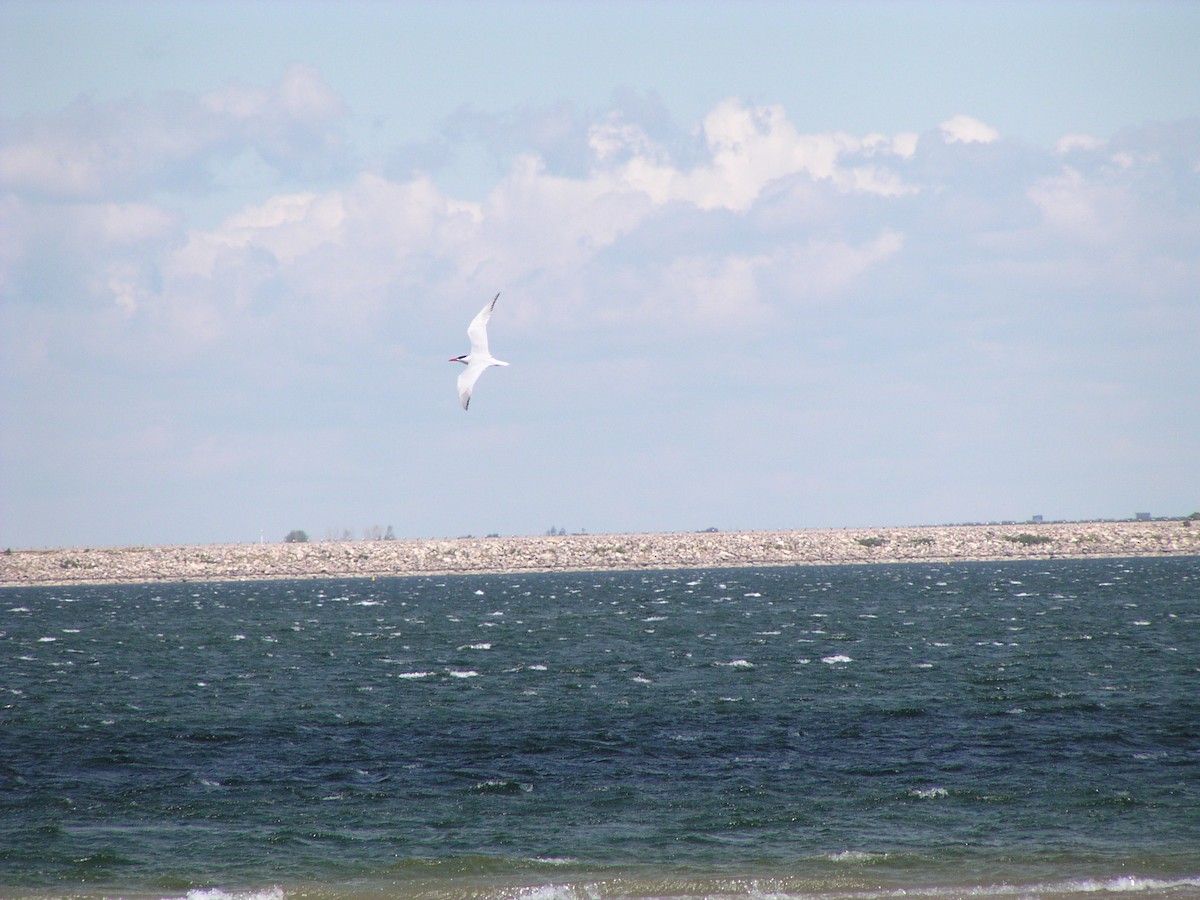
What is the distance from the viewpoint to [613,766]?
27.7 meters

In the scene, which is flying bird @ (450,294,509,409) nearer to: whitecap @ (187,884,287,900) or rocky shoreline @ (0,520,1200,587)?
whitecap @ (187,884,287,900)

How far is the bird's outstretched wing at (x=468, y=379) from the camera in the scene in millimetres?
29252

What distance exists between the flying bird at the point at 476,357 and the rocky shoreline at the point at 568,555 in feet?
377

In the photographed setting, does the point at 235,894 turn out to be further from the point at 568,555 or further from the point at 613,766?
the point at 568,555

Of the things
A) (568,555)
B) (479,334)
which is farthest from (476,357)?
(568,555)

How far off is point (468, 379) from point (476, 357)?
1.71m

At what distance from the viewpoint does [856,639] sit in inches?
2095

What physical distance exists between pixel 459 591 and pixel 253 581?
44.5 m

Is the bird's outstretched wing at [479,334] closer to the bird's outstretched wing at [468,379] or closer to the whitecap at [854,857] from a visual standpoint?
the bird's outstretched wing at [468,379]

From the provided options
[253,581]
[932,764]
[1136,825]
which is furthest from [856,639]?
[253,581]

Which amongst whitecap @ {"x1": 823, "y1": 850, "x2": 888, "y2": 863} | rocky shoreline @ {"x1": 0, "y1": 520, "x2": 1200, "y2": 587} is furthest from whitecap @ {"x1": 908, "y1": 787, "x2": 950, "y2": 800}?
rocky shoreline @ {"x1": 0, "y1": 520, "x2": 1200, "y2": 587}

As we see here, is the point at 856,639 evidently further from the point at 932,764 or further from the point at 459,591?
the point at 459,591

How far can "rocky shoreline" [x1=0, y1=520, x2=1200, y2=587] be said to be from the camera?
479 feet

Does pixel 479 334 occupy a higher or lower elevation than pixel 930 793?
higher
